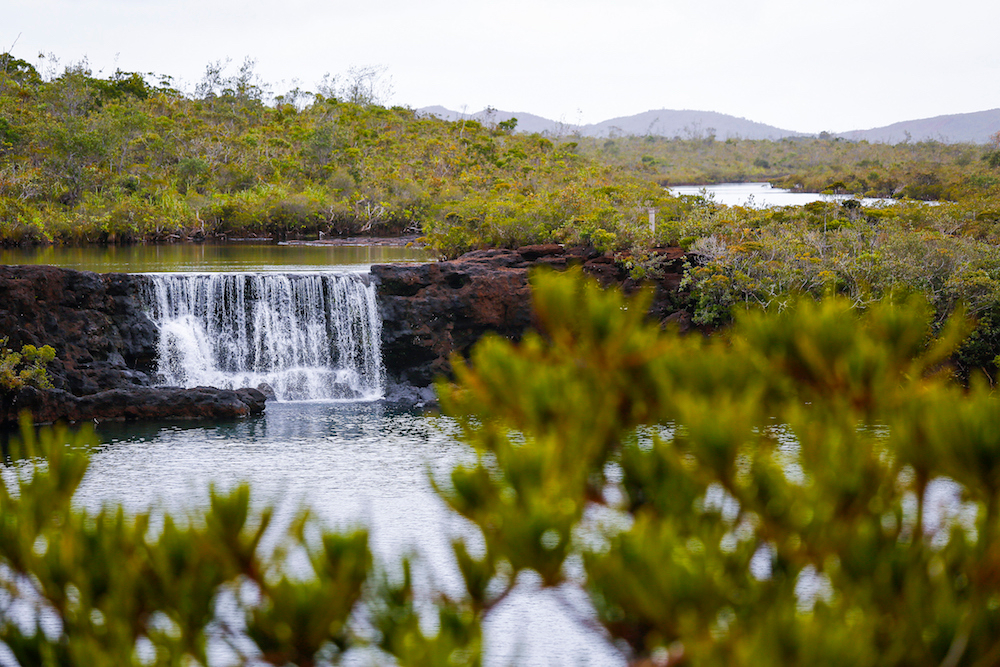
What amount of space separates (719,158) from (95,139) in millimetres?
59717

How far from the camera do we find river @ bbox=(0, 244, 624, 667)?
893 cm

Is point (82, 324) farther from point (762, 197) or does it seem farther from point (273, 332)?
point (762, 197)

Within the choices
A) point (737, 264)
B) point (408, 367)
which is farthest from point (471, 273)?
point (737, 264)

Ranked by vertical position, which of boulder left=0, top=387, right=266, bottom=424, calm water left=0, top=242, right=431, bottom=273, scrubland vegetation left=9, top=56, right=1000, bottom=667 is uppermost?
scrubland vegetation left=9, top=56, right=1000, bottom=667

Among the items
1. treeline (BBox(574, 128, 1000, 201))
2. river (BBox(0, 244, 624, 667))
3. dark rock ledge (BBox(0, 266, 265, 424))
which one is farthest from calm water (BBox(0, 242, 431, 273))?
treeline (BBox(574, 128, 1000, 201))

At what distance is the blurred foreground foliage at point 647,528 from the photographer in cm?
232

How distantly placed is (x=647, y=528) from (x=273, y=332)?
65.7 ft

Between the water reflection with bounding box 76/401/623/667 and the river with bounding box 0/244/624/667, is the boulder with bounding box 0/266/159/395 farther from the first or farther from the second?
the water reflection with bounding box 76/401/623/667

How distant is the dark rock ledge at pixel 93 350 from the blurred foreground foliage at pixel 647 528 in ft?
51.3

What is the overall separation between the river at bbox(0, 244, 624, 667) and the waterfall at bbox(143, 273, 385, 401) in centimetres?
9

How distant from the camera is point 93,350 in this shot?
19281mm

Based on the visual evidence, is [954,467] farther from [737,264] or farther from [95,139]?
[95,139]

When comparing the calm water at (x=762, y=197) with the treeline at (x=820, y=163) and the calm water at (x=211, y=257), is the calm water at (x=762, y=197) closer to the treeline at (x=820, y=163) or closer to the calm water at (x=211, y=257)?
the treeline at (x=820, y=163)

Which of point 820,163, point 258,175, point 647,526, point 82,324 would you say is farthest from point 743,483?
point 820,163
